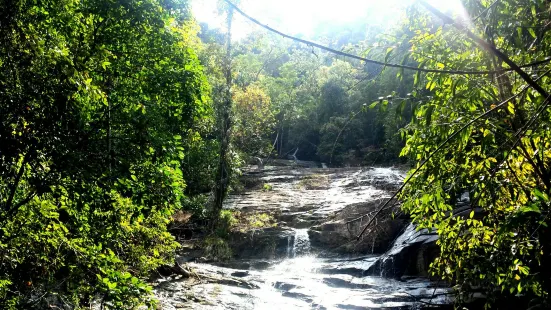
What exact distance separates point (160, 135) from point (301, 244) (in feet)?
42.2

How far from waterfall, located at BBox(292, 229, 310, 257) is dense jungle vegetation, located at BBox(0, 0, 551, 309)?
9863mm

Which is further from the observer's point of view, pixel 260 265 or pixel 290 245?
pixel 290 245

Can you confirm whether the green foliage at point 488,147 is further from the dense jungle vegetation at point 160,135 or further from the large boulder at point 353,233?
the large boulder at point 353,233

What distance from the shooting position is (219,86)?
21031 millimetres

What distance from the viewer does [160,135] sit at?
5859 millimetres

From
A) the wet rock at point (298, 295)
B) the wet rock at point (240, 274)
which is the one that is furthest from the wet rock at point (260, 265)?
the wet rock at point (298, 295)

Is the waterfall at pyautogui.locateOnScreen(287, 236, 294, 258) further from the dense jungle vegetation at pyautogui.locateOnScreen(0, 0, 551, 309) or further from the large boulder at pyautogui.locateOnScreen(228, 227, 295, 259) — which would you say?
the dense jungle vegetation at pyautogui.locateOnScreen(0, 0, 551, 309)

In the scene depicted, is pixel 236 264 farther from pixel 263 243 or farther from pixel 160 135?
pixel 160 135

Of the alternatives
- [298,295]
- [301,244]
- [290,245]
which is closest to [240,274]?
[298,295]

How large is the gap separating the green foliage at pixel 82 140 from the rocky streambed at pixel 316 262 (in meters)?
3.41

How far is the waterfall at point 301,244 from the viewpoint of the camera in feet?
57.2

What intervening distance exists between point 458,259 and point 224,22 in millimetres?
23272

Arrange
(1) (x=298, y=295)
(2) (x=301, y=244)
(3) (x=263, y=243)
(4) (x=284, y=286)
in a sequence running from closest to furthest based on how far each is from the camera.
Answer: (1) (x=298, y=295), (4) (x=284, y=286), (2) (x=301, y=244), (3) (x=263, y=243)

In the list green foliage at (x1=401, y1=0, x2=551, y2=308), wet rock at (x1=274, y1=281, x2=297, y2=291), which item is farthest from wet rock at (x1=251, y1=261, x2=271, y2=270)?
green foliage at (x1=401, y1=0, x2=551, y2=308)
